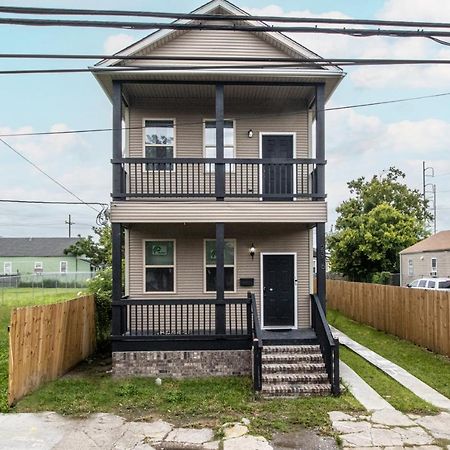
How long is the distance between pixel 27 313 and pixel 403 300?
10926mm

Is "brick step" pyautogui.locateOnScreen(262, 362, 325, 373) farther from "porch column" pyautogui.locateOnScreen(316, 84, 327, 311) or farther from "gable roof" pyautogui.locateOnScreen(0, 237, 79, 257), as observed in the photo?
"gable roof" pyautogui.locateOnScreen(0, 237, 79, 257)

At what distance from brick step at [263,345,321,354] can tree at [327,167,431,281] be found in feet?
79.3

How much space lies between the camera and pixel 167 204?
33.9 ft

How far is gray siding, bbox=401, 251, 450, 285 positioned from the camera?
3142cm

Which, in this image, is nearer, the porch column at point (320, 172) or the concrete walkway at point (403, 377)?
Result: the concrete walkway at point (403, 377)

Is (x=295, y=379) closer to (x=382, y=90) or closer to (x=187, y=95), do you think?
(x=187, y=95)

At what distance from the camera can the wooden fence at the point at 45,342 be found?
815 centimetres

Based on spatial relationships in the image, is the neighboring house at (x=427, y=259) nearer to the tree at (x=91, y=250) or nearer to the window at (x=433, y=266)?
the window at (x=433, y=266)

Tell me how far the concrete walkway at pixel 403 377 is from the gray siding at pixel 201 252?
1.97 m

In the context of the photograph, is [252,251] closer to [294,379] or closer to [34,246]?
[294,379]

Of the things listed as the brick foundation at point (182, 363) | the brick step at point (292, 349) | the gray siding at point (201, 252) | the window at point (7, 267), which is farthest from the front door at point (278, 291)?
the window at point (7, 267)

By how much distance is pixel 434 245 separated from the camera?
33062mm

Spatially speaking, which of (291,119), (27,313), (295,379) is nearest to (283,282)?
(295,379)

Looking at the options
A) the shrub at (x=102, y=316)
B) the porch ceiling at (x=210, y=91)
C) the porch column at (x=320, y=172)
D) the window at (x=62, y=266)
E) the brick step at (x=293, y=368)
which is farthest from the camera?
the window at (x=62, y=266)
